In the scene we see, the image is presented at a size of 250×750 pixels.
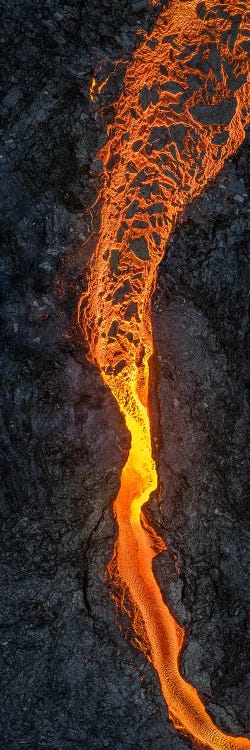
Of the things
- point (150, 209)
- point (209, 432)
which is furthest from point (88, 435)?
point (150, 209)

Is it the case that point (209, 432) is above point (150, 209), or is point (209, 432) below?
below

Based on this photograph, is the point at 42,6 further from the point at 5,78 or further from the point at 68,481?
the point at 68,481

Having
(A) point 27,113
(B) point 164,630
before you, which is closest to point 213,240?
(A) point 27,113

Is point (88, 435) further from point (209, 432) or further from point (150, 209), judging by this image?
point (150, 209)

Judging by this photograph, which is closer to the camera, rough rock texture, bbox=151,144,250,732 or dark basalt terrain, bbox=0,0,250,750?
dark basalt terrain, bbox=0,0,250,750

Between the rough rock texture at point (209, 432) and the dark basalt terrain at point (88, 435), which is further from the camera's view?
the rough rock texture at point (209, 432)
